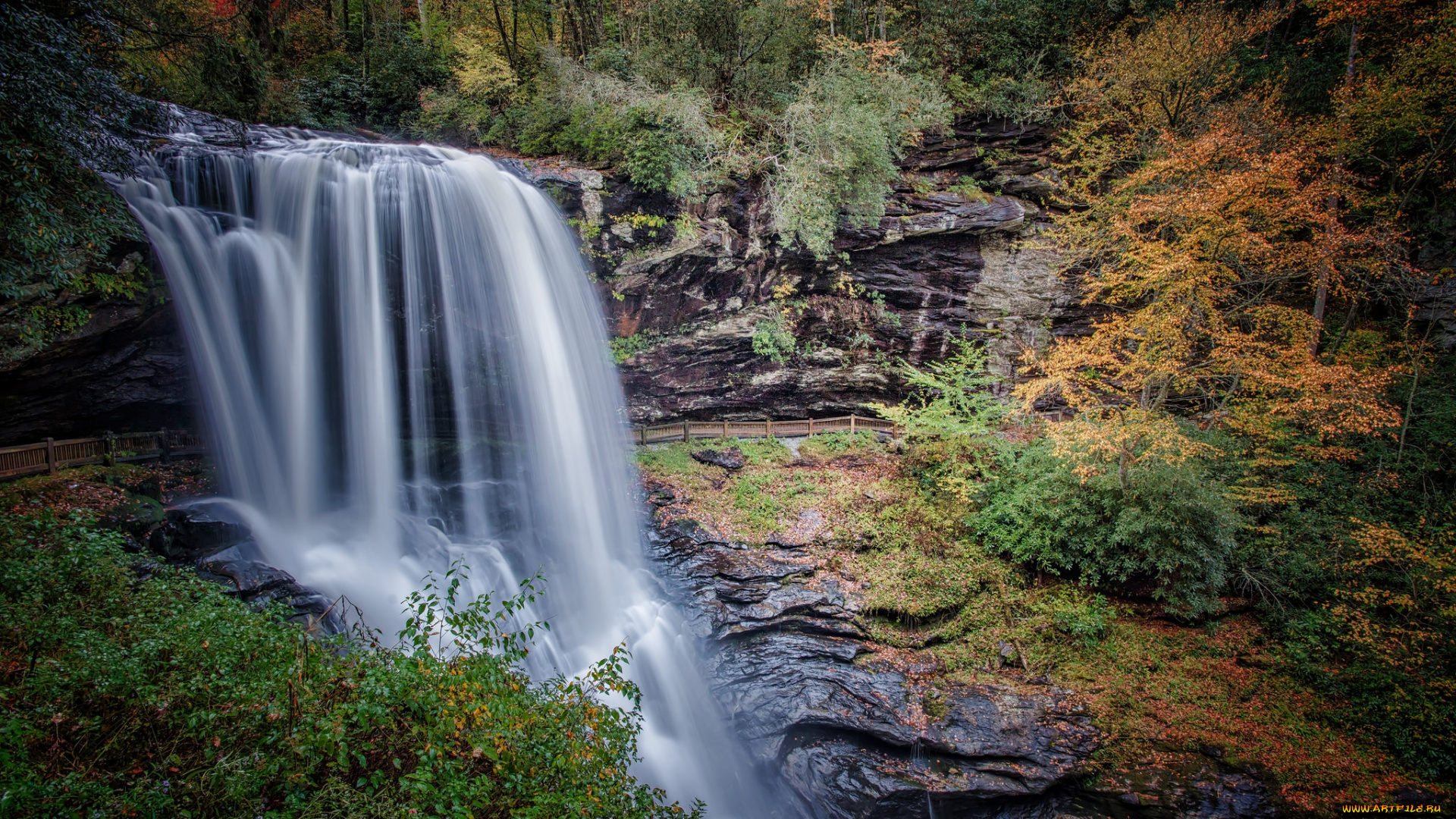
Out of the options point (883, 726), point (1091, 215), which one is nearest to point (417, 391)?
point (883, 726)

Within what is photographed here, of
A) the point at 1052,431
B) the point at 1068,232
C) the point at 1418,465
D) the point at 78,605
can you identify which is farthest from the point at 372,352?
the point at 1418,465

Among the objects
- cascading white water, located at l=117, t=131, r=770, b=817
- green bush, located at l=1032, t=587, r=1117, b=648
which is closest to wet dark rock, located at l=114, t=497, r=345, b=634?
cascading white water, located at l=117, t=131, r=770, b=817

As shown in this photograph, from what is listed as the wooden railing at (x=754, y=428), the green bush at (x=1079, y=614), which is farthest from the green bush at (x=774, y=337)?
the green bush at (x=1079, y=614)

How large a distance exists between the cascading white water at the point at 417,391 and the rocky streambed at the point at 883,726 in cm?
79

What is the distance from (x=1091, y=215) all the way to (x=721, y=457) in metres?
12.4

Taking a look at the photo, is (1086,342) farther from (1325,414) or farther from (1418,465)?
(1418,465)

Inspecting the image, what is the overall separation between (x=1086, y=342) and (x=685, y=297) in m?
9.36

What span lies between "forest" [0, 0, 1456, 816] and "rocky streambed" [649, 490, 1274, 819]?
210cm

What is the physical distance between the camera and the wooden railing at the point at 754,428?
15633mm

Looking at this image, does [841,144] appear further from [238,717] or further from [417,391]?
[238,717]

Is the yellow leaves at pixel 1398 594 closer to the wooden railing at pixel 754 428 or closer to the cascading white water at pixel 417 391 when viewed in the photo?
the wooden railing at pixel 754 428

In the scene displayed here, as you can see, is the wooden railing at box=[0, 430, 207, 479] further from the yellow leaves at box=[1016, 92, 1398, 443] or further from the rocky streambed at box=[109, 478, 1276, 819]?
the yellow leaves at box=[1016, 92, 1398, 443]

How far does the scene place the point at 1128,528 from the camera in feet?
32.2

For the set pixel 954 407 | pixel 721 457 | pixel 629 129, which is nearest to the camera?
pixel 629 129
